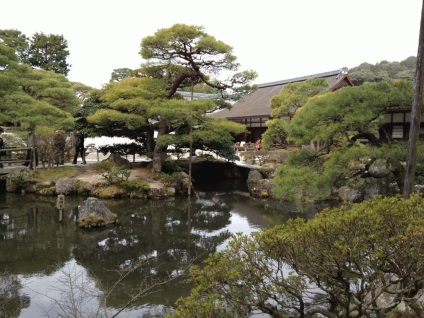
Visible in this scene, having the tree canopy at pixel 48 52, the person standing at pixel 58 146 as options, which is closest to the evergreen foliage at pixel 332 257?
the person standing at pixel 58 146

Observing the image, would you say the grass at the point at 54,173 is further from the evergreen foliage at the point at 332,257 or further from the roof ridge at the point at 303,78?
the roof ridge at the point at 303,78

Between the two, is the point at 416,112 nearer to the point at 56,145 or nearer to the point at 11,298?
the point at 11,298

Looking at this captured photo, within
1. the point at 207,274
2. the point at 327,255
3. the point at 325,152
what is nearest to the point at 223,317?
the point at 207,274

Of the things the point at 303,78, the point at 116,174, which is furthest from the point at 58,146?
the point at 303,78

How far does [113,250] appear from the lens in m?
8.83

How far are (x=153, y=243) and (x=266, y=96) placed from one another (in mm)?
19913

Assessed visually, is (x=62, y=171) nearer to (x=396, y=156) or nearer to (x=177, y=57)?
(x=177, y=57)

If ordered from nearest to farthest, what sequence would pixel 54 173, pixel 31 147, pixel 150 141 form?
pixel 31 147 → pixel 54 173 → pixel 150 141

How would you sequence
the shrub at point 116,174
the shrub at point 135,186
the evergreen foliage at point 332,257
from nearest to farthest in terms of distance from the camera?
the evergreen foliage at point 332,257
the shrub at point 135,186
the shrub at point 116,174

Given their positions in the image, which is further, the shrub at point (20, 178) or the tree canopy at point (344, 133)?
the shrub at point (20, 178)

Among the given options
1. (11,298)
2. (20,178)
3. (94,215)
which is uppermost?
(20,178)

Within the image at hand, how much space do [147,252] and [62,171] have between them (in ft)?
33.0

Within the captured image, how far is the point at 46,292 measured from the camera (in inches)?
252

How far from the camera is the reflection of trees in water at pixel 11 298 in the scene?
227 inches
